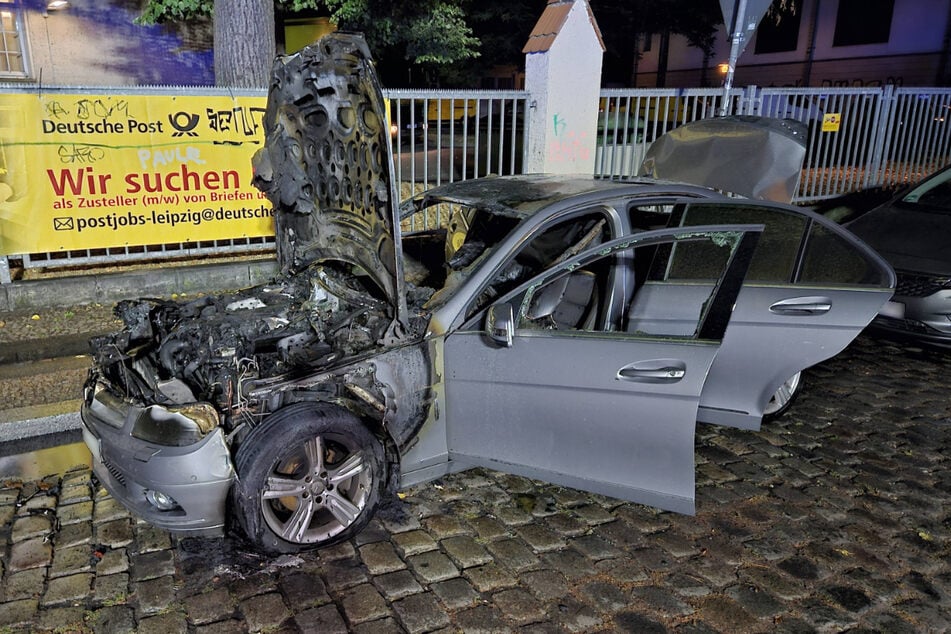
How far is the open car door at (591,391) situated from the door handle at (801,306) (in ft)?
2.66

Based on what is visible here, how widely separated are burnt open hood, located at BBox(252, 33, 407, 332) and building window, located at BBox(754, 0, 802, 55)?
1057 inches

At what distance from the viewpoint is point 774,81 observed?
2839cm

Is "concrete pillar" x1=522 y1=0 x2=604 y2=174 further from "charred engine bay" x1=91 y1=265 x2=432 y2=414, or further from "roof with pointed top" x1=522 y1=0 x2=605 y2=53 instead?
"charred engine bay" x1=91 y1=265 x2=432 y2=414

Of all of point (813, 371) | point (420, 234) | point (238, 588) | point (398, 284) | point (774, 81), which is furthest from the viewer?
point (774, 81)

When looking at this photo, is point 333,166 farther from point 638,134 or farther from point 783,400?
point 638,134

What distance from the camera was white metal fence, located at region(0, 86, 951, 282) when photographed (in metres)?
8.30

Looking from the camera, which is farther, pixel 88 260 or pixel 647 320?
pixel 88 260

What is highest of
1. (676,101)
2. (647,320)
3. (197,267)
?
(676,101)

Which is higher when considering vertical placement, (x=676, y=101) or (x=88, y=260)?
(x=676, y=101)

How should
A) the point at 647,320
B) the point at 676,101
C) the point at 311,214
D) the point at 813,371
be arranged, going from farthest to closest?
the point at 676,101, the point at 813,371, the point at 311,214, the point at 647,320

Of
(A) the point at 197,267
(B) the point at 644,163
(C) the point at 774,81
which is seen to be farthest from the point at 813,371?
(C) the point at 774,81

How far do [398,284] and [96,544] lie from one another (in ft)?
Result: 6.58

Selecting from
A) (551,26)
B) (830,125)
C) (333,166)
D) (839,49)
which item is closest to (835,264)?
(333,166)

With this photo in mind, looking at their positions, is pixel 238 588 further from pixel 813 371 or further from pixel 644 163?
pixel 644 163
